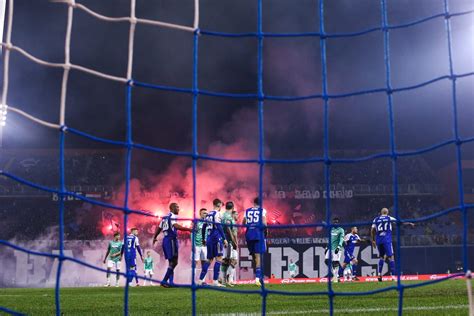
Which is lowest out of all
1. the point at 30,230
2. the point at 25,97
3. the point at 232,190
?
the point at 30,230

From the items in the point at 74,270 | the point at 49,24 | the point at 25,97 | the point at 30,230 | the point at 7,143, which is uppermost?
the point at 49,24

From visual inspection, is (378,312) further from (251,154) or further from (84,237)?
(251,154)

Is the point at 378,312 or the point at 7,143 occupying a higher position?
the point at 7,143

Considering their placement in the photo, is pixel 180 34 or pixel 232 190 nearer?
pixel 180 34

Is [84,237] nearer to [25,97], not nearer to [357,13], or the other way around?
[25,97]

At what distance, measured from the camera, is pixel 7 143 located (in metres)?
32.0

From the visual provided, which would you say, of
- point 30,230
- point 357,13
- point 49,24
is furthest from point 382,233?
point 30,230

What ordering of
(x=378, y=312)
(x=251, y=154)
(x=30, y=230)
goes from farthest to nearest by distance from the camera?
(x=251, y=154) < (x=30, y=230) < (x=378, y=312)

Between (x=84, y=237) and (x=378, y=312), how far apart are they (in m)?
26.2

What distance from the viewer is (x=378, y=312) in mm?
5473

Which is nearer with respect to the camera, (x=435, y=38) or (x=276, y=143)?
(x=435, y=38)

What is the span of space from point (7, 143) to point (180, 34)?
11.4 m

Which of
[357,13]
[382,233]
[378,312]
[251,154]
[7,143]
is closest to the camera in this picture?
[378,312]

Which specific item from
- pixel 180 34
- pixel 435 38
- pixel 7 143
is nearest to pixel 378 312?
pixel 435 38
